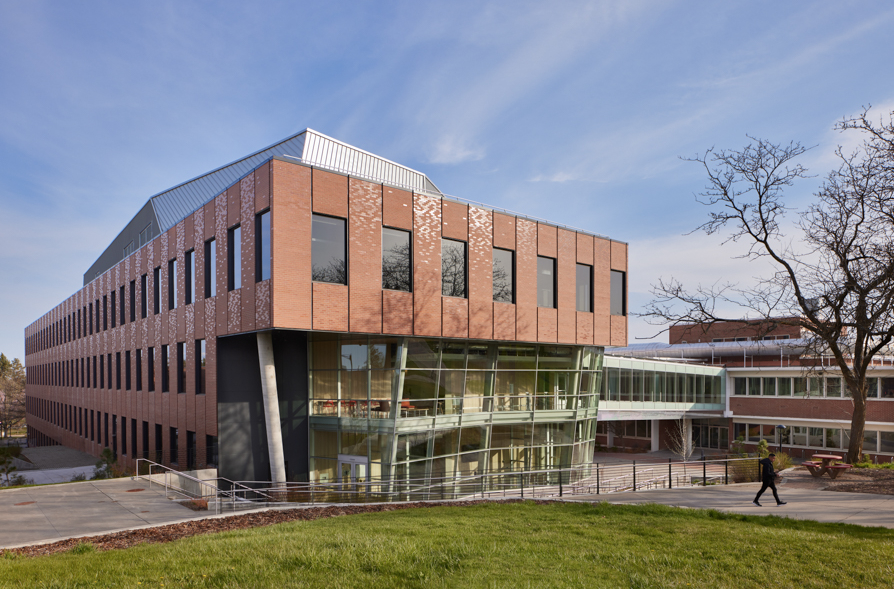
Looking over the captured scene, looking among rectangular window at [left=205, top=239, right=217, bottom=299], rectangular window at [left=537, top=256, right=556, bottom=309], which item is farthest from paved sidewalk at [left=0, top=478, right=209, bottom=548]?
rectangular window at [left=537, top=256, right=556, bottom=309]

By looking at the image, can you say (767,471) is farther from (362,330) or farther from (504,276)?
(362,330)

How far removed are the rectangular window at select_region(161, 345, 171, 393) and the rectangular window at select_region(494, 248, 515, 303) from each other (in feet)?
52.7

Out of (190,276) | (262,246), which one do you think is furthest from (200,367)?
(262,246)

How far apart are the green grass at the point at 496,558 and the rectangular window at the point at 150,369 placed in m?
22.1

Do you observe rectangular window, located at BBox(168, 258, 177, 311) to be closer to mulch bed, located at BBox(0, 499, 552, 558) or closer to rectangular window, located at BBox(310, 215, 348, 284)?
rectangular window, located at BBox(310, 215, 348, 284)

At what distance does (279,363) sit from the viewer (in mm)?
21625

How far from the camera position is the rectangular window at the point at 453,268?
75.0 feet

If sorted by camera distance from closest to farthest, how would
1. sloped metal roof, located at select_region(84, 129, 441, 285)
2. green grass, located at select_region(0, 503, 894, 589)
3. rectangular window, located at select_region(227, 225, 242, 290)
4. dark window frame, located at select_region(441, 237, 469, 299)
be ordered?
green grass, located at select_region(0, 503, 894, 589), rectangular window, located at select_region(227, 225, 242, 290), dark window frame, located at select_region(441, 237, 469, 299), sloped metal roof, located at select_region(84, 129, 441, 285)

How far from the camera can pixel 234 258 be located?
21688 mm

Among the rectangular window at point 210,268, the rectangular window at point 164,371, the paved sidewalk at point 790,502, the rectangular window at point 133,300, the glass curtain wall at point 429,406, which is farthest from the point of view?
the rectangular window at point 133,300

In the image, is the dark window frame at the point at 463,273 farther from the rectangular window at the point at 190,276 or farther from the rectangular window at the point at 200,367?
the rectangular window at the point at 190,276

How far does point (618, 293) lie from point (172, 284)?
21.7 meters

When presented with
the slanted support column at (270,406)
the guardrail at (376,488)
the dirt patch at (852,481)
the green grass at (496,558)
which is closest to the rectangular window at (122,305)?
the guardrail at (376,488)

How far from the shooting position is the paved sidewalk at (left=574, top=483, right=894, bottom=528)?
13.3 metres
